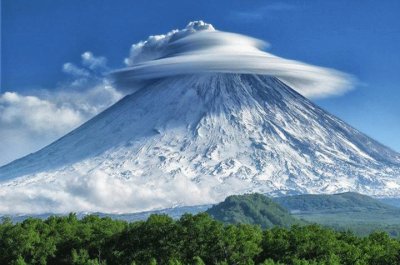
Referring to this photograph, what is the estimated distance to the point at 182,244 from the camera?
190 feet

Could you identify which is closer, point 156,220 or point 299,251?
point 299,251

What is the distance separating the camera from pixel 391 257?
171 ft

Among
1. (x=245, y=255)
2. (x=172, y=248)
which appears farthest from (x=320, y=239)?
(x=172, y=248)

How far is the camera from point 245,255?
5512cm

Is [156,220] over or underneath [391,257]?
over

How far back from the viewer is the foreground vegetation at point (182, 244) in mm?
55094

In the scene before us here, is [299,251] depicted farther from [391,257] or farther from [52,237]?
→ [52,237]

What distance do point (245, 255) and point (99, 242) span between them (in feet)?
45.2

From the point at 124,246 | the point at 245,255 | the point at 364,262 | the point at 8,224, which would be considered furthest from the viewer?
the point at 8,224

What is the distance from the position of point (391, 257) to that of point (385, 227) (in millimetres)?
151466

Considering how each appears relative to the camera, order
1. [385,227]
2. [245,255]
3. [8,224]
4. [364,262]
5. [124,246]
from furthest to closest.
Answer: [385,227], [8,224], [124,246], [245,255], [364,262]

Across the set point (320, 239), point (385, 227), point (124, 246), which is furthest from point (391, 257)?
point (385, 227)

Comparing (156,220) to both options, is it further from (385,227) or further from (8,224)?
(385,227)

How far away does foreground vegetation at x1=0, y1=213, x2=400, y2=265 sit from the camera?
181 feet
